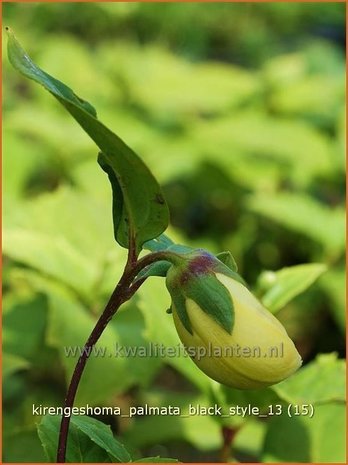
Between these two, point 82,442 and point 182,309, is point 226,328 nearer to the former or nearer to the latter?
point 182,309

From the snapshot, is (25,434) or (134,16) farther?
(134,16)

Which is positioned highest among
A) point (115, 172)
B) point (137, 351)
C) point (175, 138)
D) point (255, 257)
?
point (115, 172)

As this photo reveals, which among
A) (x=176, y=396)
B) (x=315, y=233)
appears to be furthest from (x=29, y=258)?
(x=315, y=233)

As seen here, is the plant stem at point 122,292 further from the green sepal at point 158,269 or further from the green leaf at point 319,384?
the green leaf at point 319,384

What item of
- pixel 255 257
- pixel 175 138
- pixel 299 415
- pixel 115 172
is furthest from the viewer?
pixel 175 138

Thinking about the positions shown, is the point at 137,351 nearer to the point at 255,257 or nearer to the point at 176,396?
the point at 176,396

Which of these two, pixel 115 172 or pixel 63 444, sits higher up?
pixel 115 172
